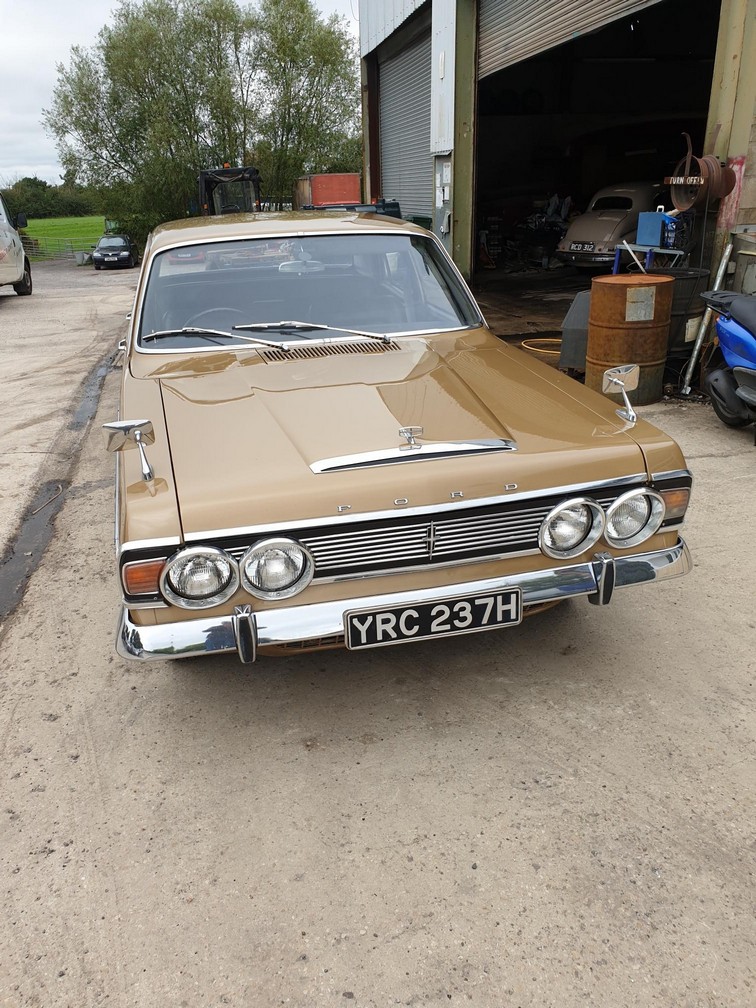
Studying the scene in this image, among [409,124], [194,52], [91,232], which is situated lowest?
[91,232]

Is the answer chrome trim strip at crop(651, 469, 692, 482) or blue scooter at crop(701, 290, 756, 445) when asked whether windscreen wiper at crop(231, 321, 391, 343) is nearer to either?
chrome trim strip at crop(651, 469, 692, 482)

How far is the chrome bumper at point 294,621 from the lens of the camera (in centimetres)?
233

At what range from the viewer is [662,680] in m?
2.97

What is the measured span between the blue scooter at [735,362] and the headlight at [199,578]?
4.18 meters

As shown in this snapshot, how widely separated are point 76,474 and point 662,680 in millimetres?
4281

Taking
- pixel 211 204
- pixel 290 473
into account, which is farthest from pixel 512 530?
pixel 211 204

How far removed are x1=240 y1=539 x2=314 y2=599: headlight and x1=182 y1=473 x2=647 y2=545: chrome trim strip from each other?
2.2 inches

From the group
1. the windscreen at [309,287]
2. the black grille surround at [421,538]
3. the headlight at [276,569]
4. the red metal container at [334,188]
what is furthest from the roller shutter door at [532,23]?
the red metal container at [334,188]

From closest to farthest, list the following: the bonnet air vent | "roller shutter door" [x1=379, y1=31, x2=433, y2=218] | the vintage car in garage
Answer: the bonnet air vent → the vintage car in garage → "roller shutter door" [x1=379, y1=31, x2=433, y2=218]

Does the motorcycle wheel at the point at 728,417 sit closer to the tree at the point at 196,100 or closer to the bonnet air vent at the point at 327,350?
A: the bonnet air vent at the point at 327,350

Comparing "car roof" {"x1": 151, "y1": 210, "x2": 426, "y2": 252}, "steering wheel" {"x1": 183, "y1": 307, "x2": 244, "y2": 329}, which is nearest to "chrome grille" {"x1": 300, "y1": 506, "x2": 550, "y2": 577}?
"steering wheel" {"x1": 183, "y1": 307, "x2": 244, "y2": 329}

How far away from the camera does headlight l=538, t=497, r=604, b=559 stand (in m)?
2.52

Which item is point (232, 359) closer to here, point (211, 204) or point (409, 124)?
point (409, 124)

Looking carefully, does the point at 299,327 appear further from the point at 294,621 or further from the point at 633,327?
the point at 633,327
